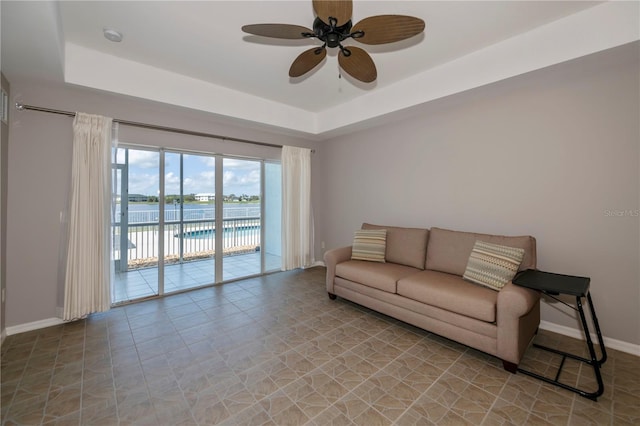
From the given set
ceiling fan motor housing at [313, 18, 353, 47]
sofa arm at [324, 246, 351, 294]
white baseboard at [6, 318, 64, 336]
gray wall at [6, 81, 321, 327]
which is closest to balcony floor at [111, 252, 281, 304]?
white baseboard at [6, 318, 64, 336]

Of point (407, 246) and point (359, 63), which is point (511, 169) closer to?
point (407, 246)

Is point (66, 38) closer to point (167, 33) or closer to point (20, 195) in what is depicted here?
point (167, 33)

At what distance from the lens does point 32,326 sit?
2787 mm

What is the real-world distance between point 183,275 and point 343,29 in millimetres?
4212

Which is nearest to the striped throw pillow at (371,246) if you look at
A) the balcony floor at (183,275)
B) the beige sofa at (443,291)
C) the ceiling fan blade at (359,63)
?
the beige sofa at (443,291)

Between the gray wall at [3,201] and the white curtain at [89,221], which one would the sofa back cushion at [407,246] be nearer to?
the white curtain at [89,221]

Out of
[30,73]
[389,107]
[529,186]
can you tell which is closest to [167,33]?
[30,73]

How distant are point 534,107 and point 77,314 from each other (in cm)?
526

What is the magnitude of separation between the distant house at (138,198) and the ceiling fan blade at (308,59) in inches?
106

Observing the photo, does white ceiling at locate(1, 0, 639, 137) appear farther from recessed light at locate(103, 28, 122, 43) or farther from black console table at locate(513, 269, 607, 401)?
black console table at locate(513, 269, 607, 401)

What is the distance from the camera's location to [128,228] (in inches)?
158

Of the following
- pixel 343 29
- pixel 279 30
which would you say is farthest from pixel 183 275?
pixel 343 29

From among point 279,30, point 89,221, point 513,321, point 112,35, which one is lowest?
point 513,321

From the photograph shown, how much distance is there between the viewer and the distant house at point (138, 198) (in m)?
3.67
